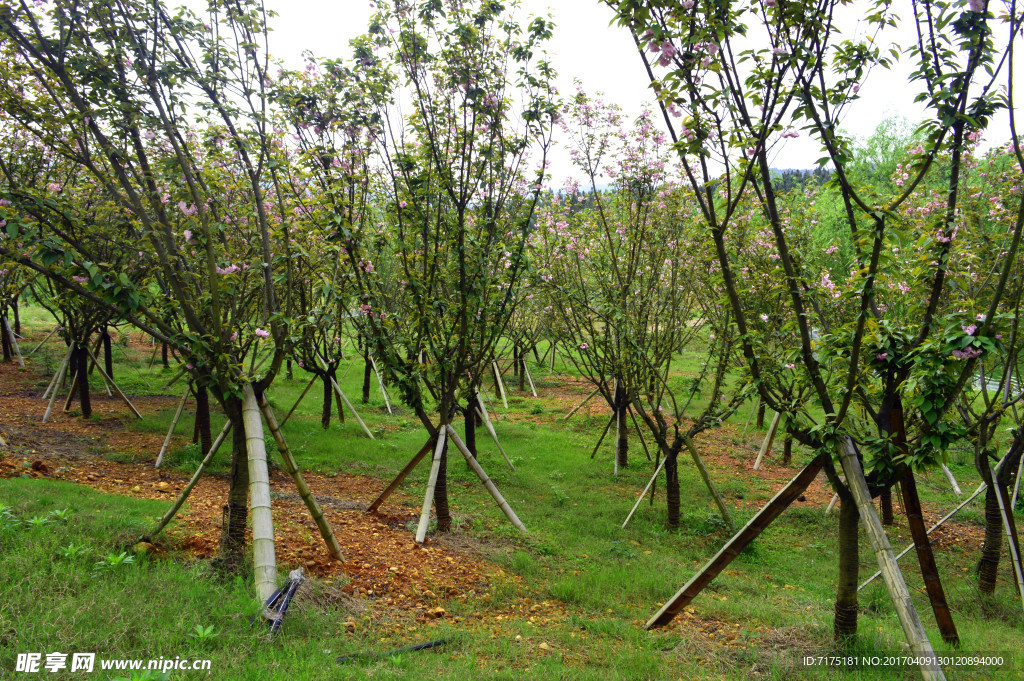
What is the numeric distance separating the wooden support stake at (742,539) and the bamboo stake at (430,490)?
3107mm

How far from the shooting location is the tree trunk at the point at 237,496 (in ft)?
18.9

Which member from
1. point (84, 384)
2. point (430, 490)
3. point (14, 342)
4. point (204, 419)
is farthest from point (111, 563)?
point (14, 342)

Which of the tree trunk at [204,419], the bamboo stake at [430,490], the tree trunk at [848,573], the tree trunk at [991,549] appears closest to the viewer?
the tree trunk at [848,573]

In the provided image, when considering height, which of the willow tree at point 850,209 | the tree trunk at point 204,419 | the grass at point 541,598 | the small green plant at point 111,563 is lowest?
the grass at point 541,598

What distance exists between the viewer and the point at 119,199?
5559 mm

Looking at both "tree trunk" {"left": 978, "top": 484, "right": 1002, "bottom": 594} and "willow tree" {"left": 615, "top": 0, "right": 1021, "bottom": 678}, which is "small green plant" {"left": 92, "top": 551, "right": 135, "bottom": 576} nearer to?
"willow tree" {"left": 615, "top": 0, "right": 1021, "bottom": 678}

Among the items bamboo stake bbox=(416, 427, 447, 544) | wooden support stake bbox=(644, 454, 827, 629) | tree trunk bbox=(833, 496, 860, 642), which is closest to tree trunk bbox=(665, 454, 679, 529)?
bamboo stake bbox=(416, 427, 447, 544)

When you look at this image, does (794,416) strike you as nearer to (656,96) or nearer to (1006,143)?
(656,96)

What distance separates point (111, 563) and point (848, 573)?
20.8 ft

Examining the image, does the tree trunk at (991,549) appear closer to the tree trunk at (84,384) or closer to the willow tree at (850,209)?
the willow tree at (850,209)

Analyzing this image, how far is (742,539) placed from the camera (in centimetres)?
512

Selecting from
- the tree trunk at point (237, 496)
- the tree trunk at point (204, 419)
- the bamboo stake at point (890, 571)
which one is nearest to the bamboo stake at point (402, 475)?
the tree trunk at point (237, 496)

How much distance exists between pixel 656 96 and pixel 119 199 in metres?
5.04

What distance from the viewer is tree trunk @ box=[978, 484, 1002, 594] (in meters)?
7.23
